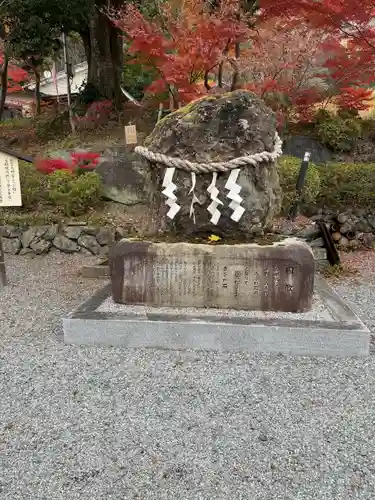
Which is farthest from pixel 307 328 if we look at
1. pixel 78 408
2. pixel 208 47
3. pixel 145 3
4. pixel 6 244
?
pixel 145 3

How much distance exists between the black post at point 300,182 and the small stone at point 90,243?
3055mm

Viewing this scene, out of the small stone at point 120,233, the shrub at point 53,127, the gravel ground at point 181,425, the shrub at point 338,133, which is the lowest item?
the gravel ground at point 181,425

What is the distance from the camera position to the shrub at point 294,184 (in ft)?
22.7

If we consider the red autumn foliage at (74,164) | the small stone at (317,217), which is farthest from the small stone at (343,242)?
the red autumn foliage at (74,164)

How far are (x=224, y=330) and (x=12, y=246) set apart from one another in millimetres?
5026

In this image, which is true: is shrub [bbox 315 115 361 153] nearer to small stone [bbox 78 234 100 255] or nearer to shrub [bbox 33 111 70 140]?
small stone [bbox 78 234 100 255]

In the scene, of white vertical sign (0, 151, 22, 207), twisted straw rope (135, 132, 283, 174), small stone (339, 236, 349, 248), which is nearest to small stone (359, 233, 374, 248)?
small stone (339, 236, 349, 248)

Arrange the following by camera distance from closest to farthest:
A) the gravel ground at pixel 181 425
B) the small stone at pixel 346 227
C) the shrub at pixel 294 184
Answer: the gravel ground at pixel 181 425, the shrub at pixel 294 184, the small stone at pixel 346 227

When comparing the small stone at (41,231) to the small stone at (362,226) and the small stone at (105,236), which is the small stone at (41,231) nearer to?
the small stone at (105,236)

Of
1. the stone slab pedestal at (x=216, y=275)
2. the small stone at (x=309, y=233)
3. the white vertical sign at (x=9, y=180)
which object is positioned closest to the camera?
the stone slab pedestal at (x=216, y=275)

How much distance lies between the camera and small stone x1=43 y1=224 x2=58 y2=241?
7.14 meters

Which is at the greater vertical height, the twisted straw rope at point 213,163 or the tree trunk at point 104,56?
the tree trunk at point 104,56

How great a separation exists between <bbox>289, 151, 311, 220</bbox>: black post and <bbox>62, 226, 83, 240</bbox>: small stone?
330 centimetres

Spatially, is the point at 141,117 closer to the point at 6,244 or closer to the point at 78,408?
the point at 6,244
